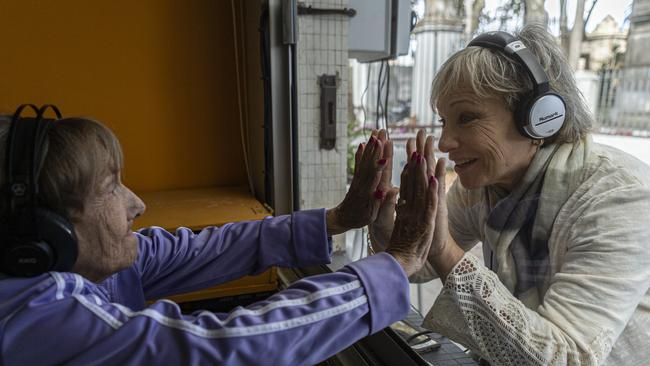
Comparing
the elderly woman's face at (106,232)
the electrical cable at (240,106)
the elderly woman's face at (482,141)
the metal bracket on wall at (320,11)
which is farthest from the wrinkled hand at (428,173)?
the electrical cable at (240,106)

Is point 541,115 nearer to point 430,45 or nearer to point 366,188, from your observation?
point 366,188

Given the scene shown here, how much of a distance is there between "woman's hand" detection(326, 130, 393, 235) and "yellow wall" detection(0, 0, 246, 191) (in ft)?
4.10

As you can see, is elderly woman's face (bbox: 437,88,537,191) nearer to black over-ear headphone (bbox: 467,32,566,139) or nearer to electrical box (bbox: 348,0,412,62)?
black over-ear headphone (bbox: 467,32,566,139)

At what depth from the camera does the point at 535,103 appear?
0.78 meters

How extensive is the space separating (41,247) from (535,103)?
2.66 feet

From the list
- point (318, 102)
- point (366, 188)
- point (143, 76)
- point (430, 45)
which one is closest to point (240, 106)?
point (143, 76)

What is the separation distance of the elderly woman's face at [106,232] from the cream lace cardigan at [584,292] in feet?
1.89

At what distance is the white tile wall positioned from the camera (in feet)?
5.18

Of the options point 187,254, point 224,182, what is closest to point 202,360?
point 187,254

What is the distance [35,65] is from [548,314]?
204 centimetres

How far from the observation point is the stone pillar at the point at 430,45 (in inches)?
41.6

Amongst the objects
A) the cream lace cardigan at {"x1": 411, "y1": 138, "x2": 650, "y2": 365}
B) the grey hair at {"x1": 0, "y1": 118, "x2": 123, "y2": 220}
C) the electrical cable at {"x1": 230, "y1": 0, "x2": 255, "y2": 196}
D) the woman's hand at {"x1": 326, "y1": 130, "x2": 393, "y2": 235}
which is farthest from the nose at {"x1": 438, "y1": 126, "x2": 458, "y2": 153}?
the electrical cable at {"x1": 230, "y1": 0, "x2": 255, "y2": 196}

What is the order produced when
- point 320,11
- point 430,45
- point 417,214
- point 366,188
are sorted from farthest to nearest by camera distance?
point 320,11, point 430,45, point 366,188, point 417,214

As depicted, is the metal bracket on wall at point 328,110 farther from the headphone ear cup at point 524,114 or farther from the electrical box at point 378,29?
the headphone ear cup at point 524,114
